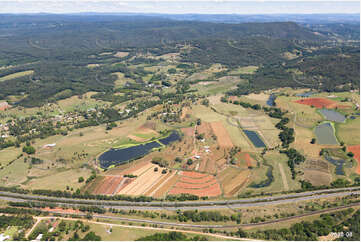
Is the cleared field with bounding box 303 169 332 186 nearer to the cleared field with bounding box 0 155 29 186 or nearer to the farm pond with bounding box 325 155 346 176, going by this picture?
the farm pond with bounding box 325 155 346 176

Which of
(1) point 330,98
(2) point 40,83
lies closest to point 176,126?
(1) point 330,98

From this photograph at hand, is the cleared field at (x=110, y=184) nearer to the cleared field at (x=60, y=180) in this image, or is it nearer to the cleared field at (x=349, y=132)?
the cleared field at (x=60, y=180)

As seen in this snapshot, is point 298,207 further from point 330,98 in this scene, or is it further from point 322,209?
point 330,98

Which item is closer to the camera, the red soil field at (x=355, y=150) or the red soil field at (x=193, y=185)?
the red soil field at (x=193, y=185)

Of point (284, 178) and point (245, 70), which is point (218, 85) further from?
point (284, 178)

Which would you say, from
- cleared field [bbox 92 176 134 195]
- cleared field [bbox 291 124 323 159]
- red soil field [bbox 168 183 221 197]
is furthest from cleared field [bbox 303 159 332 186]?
cleared field [bbox 92 176 134 195]

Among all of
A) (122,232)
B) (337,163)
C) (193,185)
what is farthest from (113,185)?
(337,163)

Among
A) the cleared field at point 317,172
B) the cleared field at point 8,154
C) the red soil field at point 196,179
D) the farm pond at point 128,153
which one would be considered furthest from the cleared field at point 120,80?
the cleared field at point 317,172
